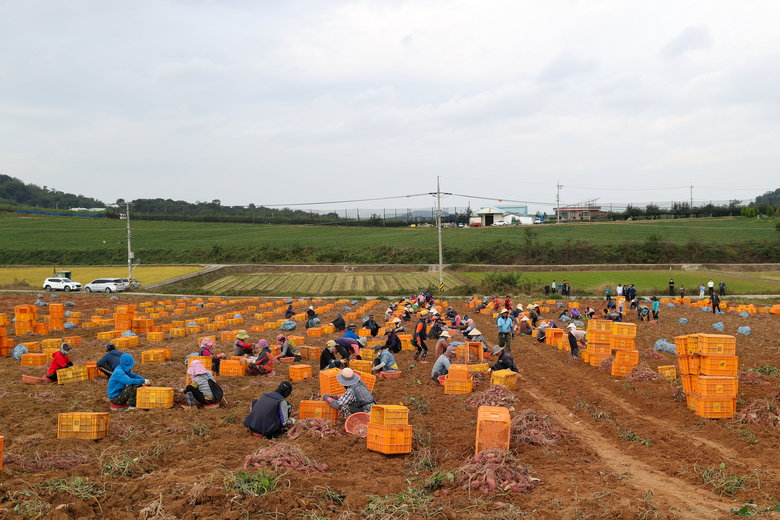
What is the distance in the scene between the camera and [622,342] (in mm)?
14977

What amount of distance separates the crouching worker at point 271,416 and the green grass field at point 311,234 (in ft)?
218

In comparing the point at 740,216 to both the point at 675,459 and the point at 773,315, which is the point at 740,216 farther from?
the point at 675,459

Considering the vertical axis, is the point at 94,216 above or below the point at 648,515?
above

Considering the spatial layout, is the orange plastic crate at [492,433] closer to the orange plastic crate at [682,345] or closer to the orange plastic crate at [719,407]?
the orange plastic crate at [719,407]

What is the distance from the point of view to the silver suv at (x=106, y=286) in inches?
1768

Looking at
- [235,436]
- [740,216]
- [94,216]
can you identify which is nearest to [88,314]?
[235,436]

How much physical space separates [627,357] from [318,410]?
9.10 m

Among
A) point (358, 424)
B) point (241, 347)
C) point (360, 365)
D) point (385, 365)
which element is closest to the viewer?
point (358, 424)

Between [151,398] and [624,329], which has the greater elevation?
[624,329]

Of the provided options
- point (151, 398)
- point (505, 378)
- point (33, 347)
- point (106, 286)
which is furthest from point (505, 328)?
point (106, 286)

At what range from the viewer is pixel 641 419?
10.5 m

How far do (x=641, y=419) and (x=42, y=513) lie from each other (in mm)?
10475

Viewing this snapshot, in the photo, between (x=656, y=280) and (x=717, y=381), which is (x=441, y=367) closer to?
(x=717, y=381)

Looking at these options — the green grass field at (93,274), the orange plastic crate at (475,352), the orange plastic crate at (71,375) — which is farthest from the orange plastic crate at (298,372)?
the green grass field at (93,274)
